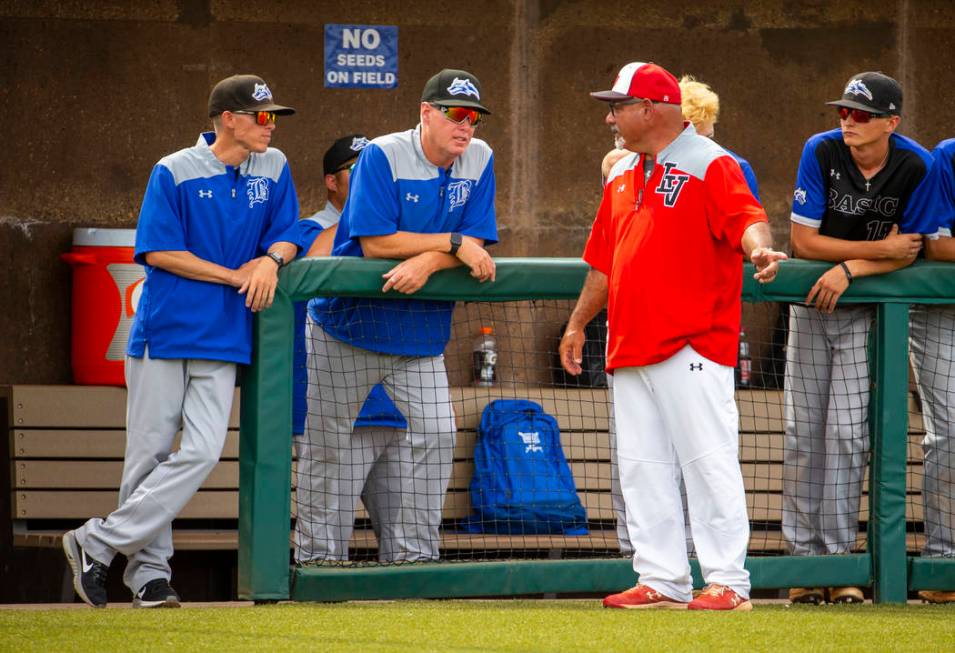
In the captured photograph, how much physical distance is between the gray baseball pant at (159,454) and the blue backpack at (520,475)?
1602 mm

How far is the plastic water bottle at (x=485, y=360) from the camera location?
6974mm

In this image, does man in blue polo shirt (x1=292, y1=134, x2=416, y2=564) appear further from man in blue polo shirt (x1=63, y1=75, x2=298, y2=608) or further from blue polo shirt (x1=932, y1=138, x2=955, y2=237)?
blue polo shirt (x1=932, y1=138, x2=955, y2=237)

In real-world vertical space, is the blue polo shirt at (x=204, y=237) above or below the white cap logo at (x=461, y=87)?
below

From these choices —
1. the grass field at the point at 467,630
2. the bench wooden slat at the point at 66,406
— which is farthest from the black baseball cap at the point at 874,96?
the bench wooden slat at the point at 66,406

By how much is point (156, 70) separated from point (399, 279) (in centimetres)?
287

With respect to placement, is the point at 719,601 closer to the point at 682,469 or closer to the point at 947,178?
the point at 682,469

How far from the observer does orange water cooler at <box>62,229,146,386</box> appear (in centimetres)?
659

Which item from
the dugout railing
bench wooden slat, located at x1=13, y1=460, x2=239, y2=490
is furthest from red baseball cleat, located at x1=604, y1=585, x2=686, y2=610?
bench wooden slat, located at x1=13, y1=460, x2=239, y2=490

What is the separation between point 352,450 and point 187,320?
846 mm

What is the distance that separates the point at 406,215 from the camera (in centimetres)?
493

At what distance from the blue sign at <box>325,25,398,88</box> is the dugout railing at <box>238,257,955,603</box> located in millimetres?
2613

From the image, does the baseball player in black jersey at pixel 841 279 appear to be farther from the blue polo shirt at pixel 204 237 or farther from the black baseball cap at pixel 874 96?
the blue polo shirt at pixel 204 237

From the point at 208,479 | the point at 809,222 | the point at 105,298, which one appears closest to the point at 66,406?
the point at 105,298

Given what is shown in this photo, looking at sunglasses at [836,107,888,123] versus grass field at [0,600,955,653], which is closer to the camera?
grass field at [0,600,955,653]
